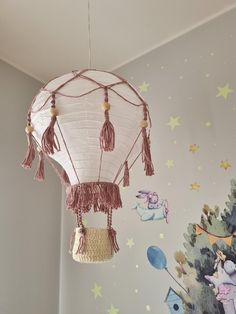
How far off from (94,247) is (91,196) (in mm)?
145

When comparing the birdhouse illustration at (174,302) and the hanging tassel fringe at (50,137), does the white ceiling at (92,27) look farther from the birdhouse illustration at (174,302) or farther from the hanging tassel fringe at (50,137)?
the birdhouse illustration at (174,302)

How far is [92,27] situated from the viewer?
58.5 inches

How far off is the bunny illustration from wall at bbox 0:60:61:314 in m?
0.50

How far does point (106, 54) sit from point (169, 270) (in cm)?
109

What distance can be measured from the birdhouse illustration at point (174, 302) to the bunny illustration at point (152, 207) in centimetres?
29

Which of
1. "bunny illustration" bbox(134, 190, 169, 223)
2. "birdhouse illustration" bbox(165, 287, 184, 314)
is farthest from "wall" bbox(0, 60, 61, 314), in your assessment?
"birdhouse illustration" bbox(165, 287, 184, 314)

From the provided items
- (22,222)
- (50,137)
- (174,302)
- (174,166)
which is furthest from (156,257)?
(50,137)

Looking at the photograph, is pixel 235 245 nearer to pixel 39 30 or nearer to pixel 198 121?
pixel 198 121

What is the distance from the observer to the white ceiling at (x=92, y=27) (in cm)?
138

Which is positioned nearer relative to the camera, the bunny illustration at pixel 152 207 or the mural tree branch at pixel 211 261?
the mural tree branch at pixel 211 261

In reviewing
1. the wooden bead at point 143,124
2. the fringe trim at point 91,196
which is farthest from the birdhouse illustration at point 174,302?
the wooden bead at point 143,124

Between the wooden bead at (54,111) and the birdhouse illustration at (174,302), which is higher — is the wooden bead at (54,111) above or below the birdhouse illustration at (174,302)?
above

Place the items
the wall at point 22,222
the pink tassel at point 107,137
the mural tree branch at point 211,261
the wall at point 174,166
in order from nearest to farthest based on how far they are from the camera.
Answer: the pink tassel at point 107,137, the mural tree branch at point 211,261, the wall at point 174,166, the wall at point 22,222

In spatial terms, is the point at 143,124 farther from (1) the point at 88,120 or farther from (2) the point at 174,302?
(2) the point at 174,302
